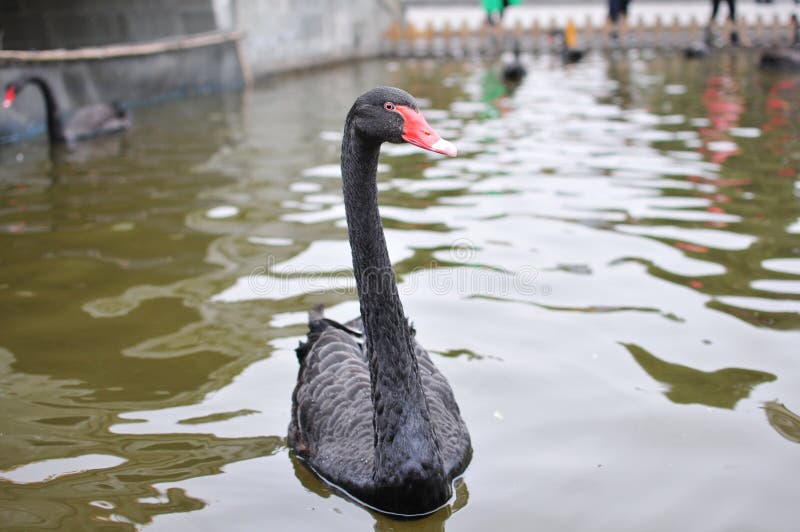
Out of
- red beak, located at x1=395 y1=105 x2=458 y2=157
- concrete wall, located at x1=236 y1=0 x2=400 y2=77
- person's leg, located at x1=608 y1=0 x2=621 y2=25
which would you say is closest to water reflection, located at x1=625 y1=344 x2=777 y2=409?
red beak, located at x1=395 y1=105 x2=458 y2=157

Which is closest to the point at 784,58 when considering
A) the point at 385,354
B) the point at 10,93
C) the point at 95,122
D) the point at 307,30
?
the point at 307,30

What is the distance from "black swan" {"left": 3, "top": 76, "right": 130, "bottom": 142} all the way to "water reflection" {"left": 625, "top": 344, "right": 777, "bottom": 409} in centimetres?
778

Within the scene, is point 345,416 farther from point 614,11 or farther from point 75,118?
point 614,11

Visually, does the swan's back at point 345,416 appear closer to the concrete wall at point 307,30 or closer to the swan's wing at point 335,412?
the swan's wing at point 335,412

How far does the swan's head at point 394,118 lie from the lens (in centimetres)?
297

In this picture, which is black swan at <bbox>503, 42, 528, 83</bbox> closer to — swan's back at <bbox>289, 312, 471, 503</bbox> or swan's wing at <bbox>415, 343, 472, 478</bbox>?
swan's back at <bbox>289, 312, 471, 503</bbox>

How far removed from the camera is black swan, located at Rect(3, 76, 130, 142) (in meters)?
9.71

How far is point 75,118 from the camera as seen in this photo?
1035 centimetres

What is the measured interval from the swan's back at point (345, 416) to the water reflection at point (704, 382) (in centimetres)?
115

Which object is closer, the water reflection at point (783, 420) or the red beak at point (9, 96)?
the water reflection at point (783, 420)

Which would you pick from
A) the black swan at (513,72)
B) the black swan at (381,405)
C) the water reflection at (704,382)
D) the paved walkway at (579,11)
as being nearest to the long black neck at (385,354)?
the black swan at (381,405)

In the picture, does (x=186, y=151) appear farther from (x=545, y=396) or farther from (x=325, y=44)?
(x=325, y=44)

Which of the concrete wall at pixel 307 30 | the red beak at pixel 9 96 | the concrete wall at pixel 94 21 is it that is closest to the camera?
the red beak at pixel 9 96

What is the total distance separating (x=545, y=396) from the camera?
407cm
